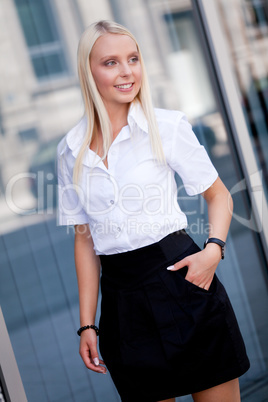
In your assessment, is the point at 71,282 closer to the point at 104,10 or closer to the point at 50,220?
the point at 50,220

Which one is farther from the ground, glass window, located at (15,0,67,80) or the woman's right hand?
glass window, located at (15,0,67,80)

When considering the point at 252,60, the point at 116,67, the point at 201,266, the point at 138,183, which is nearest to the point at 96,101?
the point at 116,67

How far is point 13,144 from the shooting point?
223 cm

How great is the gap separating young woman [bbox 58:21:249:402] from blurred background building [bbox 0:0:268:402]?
29.3 inches

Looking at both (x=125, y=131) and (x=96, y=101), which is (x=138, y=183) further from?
(x=96, y=101)

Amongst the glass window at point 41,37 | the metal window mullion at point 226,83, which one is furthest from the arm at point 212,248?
the glass window at point 41,37

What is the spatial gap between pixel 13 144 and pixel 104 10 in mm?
770

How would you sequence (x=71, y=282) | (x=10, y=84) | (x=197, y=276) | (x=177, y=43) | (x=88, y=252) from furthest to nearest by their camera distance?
1. (x=177, y=43)
2. (x=71, y=282)
3. (x=10, y=84)
4. (x=88, y=252)
5. (x=197, y=276)

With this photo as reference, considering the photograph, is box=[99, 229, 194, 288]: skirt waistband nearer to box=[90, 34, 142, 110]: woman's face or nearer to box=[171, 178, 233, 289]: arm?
box=[171, 178, 233, 289]: arm

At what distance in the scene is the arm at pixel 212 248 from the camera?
1.48m

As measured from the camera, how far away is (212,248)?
153 cm

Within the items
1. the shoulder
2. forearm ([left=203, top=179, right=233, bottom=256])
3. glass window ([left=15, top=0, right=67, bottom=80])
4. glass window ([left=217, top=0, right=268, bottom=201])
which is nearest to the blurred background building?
glass window ([left=15, top=0, right=67, bottom=80])

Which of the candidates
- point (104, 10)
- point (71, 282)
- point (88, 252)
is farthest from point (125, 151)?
point (104, 10)

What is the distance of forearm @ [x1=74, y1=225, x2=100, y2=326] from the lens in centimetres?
164
